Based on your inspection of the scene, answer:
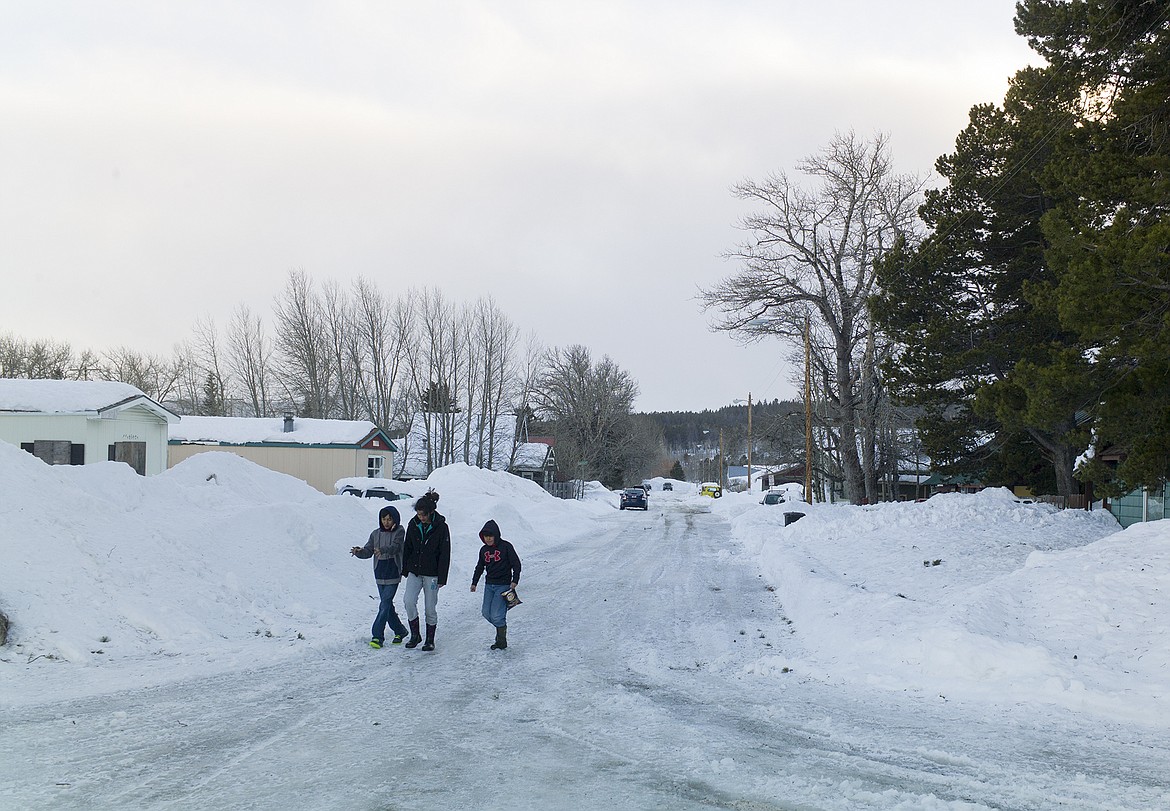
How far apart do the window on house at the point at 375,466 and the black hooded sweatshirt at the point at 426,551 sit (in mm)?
40678

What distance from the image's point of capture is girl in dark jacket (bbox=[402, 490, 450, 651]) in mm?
10172

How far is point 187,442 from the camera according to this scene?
49.3 meters

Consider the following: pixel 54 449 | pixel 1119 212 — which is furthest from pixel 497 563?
pixel 54 449

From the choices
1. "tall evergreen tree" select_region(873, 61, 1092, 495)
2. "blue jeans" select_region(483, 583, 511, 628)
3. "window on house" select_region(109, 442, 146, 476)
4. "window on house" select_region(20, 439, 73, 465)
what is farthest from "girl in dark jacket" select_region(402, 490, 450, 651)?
"window on house" select_region(20, 439, 73, 465)

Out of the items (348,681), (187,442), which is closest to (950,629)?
(348,681)

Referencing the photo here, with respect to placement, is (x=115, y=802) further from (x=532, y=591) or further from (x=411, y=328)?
(x=411, y=328)

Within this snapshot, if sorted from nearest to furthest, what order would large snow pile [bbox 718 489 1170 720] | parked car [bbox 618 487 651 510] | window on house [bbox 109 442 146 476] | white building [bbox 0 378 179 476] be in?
large snow pile [bbox 718 489 1170 720] → white building [bbox 0 378 179 476] → window on house [bbox 109 442 146 476] → parked car [bbox 618 487 651 510]

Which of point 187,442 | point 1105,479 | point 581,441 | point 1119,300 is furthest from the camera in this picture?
point 581,441

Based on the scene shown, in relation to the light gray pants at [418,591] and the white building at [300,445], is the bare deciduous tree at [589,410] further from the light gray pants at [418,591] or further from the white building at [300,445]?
the light gray pants at [418,591]

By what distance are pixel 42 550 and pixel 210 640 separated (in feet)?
7.34

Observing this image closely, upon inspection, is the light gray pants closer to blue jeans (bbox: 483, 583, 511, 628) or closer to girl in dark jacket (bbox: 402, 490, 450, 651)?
girl in dark jacket (bbox: 402, 490, 450, 651)

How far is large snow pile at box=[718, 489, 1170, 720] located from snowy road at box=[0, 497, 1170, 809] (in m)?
0.54

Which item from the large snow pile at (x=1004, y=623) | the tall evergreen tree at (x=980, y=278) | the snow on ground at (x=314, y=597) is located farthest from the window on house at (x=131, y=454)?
the tall evergreen tree at (x=980, y=278)

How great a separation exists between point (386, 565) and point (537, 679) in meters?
2.67
